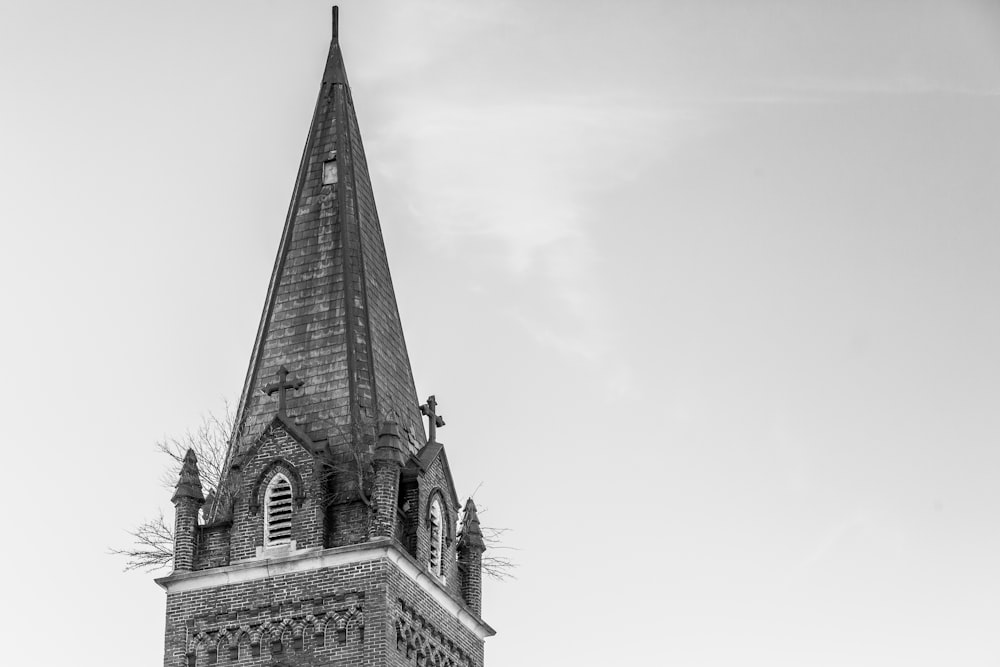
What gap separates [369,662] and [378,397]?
24.0 feet

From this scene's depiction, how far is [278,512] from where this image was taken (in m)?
53.3

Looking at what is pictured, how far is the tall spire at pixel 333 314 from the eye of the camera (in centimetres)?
5516

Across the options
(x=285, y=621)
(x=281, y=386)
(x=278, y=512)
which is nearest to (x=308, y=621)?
(x=285, y=621)

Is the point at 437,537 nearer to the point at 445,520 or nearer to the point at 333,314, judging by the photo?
the point at 445,520

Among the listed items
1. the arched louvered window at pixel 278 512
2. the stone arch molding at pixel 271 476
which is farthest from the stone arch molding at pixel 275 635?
the stone arch molding at pixel 271 476

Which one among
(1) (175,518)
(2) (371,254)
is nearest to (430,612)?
(1) (175,518)

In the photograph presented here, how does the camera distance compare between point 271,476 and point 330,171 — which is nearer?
point 271,476

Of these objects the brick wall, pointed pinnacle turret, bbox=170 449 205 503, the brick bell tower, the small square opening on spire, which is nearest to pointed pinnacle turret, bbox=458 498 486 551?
the brick bell tower

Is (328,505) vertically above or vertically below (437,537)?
below

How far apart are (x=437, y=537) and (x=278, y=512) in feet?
13.0

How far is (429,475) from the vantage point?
54.8 metres

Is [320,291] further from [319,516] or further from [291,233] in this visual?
[319,516]

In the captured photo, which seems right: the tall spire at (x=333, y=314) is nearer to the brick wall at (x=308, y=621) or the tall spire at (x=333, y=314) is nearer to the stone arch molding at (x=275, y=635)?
the brick wall at (x=308, y=621)

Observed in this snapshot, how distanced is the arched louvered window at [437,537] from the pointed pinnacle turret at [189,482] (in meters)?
5.29
